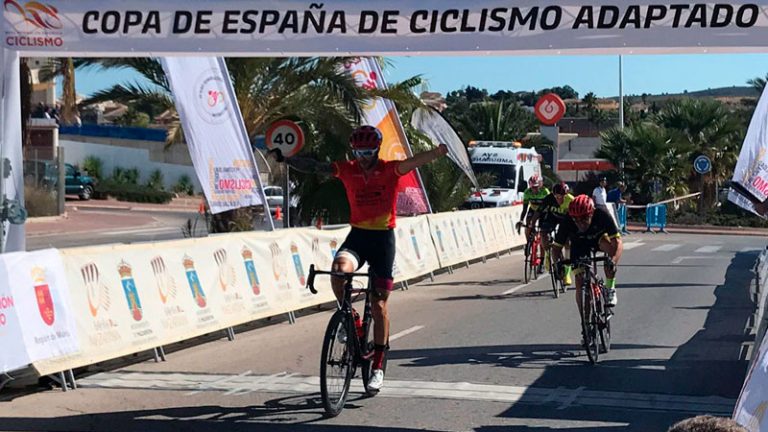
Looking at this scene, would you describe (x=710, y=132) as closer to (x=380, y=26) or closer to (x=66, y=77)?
(x=66, y=77)

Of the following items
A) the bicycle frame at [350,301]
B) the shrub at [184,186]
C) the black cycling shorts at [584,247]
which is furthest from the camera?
the shrub at [184,186]

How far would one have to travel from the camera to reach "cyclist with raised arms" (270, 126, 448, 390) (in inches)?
345

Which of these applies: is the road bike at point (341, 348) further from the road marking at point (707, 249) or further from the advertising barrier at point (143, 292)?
the road marking at point (707, 249)

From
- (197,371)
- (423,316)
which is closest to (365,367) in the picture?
(197,371)

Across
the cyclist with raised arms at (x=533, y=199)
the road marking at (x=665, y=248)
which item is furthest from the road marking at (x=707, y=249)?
the cyclist with raised arms at (x=533, y=199)

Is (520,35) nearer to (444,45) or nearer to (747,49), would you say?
(444,45)

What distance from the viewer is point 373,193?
885cm

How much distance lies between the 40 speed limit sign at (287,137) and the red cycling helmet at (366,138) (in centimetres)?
981

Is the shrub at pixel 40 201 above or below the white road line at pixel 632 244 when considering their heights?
above

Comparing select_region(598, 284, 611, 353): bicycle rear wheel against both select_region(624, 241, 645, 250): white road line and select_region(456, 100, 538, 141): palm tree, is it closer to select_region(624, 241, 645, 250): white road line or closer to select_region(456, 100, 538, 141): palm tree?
select_region(624, 241, 645, 250): white road line

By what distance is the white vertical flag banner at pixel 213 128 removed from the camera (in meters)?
16.2

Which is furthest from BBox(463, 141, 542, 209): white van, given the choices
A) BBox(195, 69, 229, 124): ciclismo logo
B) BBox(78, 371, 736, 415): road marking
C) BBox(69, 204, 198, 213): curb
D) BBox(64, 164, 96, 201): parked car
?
BBox(78, 371, 736, 415): road marking

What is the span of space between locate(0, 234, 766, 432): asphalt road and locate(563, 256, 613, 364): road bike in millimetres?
228

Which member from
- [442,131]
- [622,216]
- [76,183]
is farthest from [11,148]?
[76,183]
